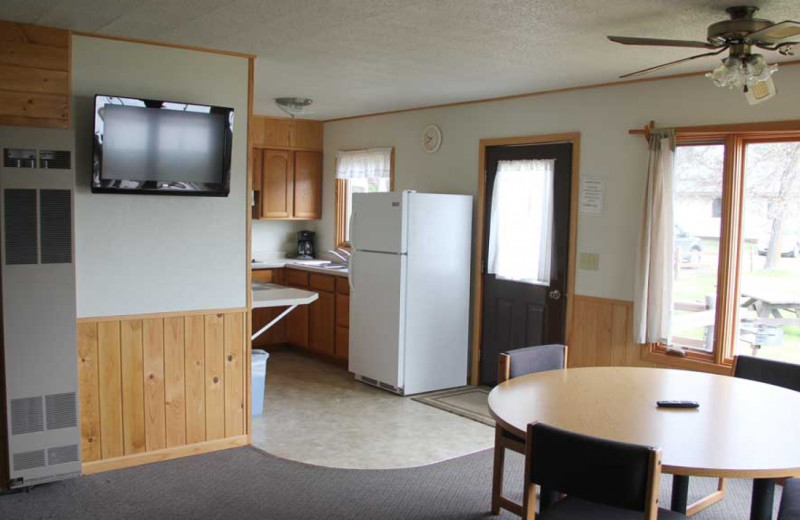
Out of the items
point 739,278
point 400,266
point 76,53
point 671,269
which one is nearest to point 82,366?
point 76,53

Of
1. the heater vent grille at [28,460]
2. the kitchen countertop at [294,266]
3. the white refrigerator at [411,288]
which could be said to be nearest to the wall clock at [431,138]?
the white refrigerator at [411,288]

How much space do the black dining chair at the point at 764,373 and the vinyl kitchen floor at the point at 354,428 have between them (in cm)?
126

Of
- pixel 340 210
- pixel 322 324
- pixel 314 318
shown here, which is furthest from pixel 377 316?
pixel 340 210

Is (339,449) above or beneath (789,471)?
beneath

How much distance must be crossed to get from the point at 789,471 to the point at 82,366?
10.4ft

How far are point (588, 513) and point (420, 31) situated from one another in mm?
2180

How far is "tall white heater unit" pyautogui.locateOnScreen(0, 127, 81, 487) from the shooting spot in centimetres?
324

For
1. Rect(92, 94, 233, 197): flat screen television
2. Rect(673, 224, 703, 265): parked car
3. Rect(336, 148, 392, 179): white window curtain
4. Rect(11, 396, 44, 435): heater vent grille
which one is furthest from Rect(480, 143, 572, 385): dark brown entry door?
Rect(11, 396, 44, 435): heater vent grille

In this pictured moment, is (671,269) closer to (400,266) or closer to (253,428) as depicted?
(400,266)

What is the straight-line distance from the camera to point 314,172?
23.2 ft

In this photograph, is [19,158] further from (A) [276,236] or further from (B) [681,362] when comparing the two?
(A) [276,236]

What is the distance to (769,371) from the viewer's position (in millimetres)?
3184

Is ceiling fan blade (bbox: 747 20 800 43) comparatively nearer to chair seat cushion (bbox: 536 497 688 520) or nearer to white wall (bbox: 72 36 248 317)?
chair seat cushion (bbox: 536 497 688 520)

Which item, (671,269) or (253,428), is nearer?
(671,269)
